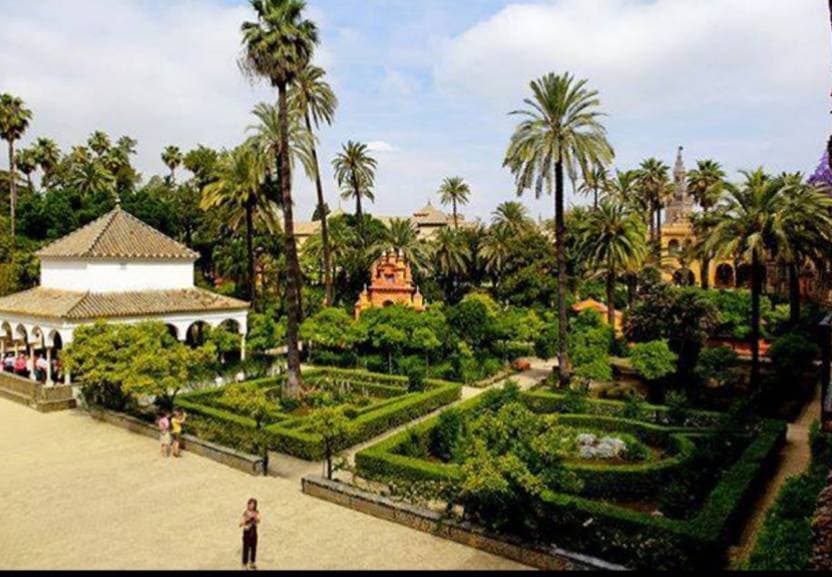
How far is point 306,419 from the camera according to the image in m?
20.7

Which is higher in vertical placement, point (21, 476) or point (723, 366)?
point (723, 366)

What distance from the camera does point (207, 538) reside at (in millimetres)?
13516

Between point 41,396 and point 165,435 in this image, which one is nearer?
point 165,435

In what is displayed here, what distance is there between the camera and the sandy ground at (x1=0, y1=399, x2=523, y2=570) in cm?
1253

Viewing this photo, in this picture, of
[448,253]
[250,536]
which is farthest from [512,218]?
[250,536]

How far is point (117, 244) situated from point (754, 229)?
2873 cm

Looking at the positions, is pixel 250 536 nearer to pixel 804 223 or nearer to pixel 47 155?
pixel 804 223

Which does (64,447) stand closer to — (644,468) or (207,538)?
(207,538)

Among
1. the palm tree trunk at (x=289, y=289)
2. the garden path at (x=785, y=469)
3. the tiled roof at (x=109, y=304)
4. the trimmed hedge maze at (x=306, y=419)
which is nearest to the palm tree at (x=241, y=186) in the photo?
the tiled roof at (x=109, y=304)

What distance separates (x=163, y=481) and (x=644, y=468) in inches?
499

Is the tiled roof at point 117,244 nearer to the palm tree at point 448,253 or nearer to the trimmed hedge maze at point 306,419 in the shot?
the trimmed hedge maze at point 306,419

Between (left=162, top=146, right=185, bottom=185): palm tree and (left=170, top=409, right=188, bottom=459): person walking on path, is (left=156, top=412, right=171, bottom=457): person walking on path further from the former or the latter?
(left=162, top=146, right=185, bottom=185): palm tree

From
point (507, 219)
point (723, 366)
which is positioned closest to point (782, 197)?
point (723, 366)

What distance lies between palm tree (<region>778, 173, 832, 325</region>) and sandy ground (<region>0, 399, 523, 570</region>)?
2076 cm
